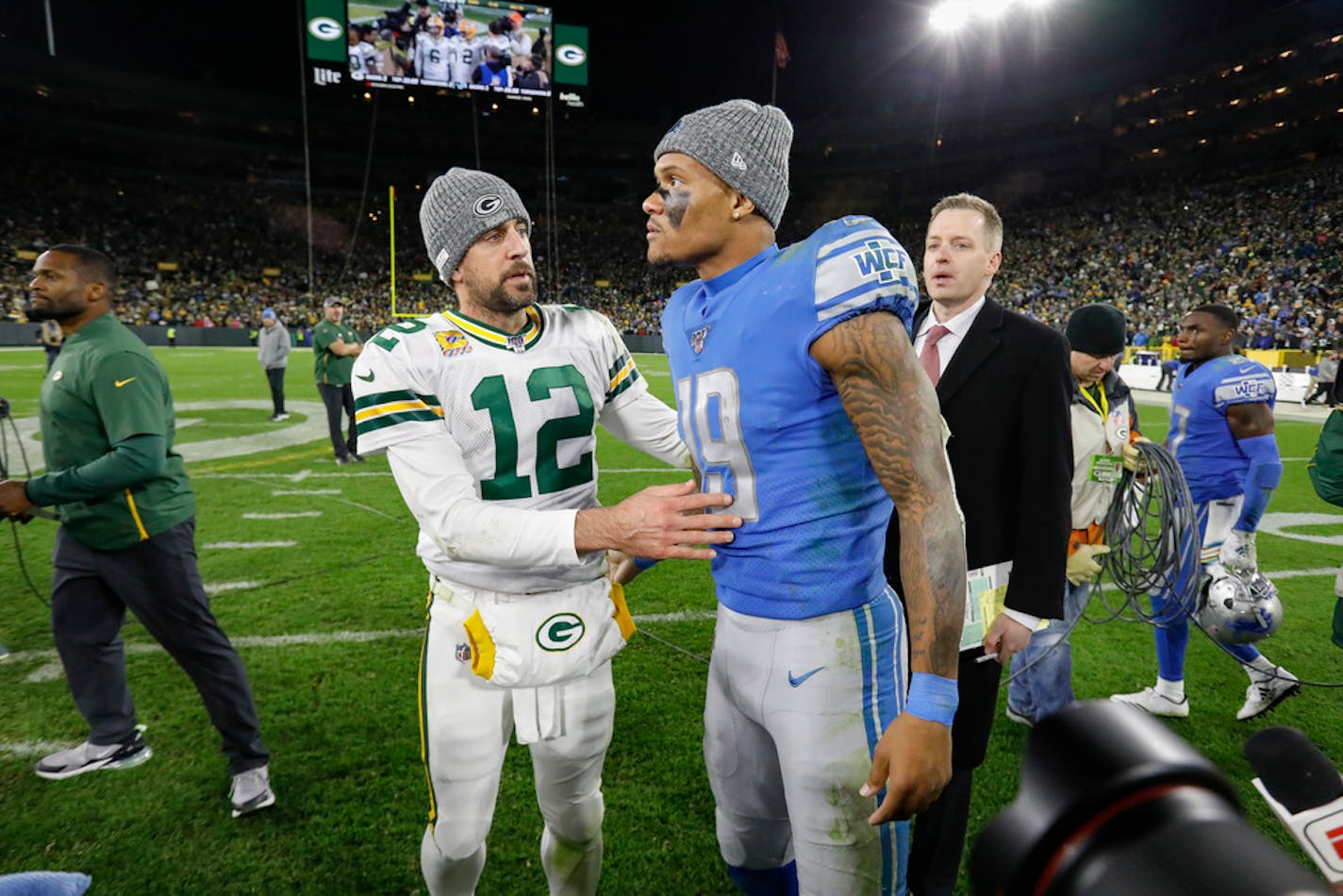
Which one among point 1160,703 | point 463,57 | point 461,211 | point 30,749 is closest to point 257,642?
point 30,749

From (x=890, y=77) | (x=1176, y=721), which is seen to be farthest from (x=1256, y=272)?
(x=1176, y=721)

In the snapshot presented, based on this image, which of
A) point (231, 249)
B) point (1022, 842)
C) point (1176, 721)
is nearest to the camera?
point (1022, 842)

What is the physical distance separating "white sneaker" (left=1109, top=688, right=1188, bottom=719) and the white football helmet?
0.42 meters

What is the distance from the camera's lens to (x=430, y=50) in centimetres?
4044

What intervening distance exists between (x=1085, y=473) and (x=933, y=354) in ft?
4.26

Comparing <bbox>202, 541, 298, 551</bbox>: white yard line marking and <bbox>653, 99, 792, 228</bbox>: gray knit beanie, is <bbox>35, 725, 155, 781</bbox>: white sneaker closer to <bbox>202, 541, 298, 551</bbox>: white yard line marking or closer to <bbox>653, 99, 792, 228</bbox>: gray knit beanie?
<bbox>202, 541, 298, 551</bbox>: white yard line marking

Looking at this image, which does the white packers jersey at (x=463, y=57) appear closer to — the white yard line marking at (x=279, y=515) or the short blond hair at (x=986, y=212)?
the white yard line marking at (x=279, y=515)

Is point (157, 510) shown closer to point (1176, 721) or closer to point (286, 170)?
point (1176, 721)

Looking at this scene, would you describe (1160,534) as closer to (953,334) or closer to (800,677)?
(953,334)

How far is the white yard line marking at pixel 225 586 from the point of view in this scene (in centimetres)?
538

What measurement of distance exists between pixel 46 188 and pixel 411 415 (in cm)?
5446

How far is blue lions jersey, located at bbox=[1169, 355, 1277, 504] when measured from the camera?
4270 mm

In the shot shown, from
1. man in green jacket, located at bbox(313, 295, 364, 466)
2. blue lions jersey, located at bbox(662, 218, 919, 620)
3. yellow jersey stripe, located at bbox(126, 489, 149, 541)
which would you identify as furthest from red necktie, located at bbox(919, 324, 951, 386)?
man in green jacket, located at bbox(313, 295, 364, 466)

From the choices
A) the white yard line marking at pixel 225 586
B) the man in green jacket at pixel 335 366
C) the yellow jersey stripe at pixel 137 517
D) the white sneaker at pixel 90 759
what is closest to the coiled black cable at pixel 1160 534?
the yellow jersey stripe at pixel 137 517
